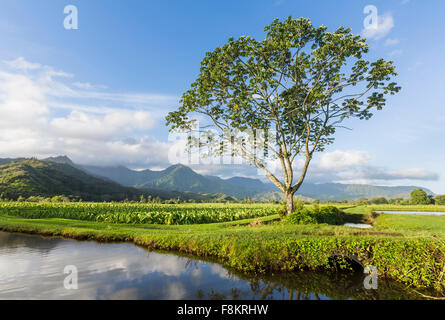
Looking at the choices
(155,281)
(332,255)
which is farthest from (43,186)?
(332,255)

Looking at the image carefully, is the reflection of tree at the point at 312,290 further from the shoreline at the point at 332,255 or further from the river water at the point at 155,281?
the shoreline at the point at 332,255

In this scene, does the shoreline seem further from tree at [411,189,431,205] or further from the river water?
tree at [411,189,431,205]

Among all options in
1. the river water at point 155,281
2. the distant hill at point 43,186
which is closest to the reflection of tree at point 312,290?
the river water at point 155,281

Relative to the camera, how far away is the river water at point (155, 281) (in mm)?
6880

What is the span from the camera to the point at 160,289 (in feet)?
24.0

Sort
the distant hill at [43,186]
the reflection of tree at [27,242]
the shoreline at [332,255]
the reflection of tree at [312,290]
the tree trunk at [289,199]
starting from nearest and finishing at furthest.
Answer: the reflection of tree at [312,290], the shoreline at [332,255], the reflection of tree at [27,242], the tree trunk at [289,199], the distant hill at [43,186]

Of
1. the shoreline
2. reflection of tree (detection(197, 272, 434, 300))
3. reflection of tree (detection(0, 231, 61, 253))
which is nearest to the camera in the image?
reflection of tree (detection(197, 272, 434, 300))

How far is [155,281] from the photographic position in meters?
7.99

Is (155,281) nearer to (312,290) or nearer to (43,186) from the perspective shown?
(312,290)

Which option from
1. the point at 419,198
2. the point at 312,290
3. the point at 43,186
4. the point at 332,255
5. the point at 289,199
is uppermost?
the point at 289,199

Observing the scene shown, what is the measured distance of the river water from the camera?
22.6ft

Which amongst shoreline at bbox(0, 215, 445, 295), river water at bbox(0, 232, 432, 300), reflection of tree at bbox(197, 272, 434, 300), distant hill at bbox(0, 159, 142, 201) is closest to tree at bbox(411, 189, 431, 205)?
shoreline at bbox(0, 215, 445, 295)

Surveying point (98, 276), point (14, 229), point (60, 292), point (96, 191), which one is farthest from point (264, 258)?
point (96, 191)

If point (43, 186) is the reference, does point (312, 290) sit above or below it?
below
